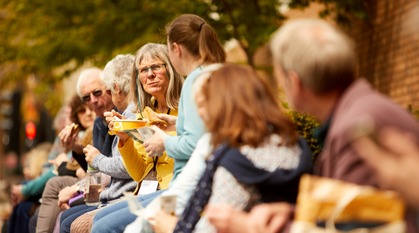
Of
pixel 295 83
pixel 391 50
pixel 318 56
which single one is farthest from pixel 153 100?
pixel 391 50

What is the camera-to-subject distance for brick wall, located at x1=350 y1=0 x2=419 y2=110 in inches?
478

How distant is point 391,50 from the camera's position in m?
12.9

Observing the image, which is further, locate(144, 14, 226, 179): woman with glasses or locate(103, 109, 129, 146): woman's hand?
locate(103, 109, 129, 146): woman's hand

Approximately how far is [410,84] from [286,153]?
7.52m

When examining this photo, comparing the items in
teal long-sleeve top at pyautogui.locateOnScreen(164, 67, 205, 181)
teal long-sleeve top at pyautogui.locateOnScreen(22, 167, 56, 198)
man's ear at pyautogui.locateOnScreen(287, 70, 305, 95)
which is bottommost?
teal long-sleeve top at pyautogui.locateOnScreen(22, 167, 56, 198)

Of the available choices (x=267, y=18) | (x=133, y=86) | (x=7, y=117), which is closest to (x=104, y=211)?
(x=133, y=86)

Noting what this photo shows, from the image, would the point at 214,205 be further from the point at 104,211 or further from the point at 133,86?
the point at 133,86

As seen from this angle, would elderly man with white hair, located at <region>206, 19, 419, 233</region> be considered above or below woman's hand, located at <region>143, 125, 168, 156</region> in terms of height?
above

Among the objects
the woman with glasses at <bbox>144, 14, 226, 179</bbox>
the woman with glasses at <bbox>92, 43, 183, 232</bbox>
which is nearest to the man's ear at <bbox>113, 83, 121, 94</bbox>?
the woman with glasses at <bbox>92, 43, 183, 232</bbox>

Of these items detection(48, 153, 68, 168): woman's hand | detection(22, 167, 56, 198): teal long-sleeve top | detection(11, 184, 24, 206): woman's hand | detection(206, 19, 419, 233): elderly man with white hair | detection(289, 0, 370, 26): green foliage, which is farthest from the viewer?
detection(289, 0, 370, 26): green foliage

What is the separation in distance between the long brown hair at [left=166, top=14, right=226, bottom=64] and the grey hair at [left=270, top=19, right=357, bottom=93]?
210 centimetres

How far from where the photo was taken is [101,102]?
30.7 feet

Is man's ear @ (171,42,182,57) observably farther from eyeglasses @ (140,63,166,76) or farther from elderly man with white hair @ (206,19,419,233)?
elderly man with white hair @ (206,19,419,233)

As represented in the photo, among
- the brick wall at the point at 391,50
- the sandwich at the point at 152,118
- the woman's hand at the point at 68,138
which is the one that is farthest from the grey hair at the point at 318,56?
the brick wall at the point at 391,50
